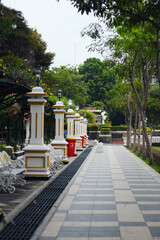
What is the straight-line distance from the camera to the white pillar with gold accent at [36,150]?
11289 millimetres

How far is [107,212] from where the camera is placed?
7148mm

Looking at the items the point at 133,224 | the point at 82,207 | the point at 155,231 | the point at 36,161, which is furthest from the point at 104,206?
the point at 36,161

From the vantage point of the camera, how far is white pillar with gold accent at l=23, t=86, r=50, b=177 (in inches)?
444

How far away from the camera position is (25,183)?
10.5m

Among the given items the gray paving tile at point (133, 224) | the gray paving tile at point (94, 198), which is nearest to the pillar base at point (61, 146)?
the gray paving tile at point (94, 198)

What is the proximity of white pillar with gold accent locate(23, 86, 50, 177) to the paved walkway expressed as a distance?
4.16 feet

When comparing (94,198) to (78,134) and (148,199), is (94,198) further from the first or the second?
(78,134)

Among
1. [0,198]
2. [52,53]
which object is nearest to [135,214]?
[0,198]

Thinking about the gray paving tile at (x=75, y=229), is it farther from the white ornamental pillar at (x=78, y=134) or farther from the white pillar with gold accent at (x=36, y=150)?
the white ornamental pillar at (x=78, y=134)

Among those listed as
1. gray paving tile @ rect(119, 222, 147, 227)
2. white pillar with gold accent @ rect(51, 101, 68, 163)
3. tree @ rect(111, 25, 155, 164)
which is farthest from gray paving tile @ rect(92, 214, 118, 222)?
white pillar with gold accent @ rect(51, 101, 68, 163)

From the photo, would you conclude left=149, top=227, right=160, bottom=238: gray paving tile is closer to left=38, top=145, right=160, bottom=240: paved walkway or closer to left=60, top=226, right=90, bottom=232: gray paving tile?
left=38, top=145, right=160, bottom=240: paved walkway

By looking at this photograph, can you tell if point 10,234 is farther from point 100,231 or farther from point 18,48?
point 18,48

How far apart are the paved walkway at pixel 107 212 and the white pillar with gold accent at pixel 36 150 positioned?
1268mm

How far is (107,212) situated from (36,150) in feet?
15.6
